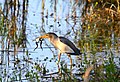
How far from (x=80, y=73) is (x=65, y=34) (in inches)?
115

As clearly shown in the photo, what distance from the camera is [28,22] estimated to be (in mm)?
10469

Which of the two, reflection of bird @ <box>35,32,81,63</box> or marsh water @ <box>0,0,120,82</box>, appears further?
reflection of bird @ <box>35,32,81,63</box>

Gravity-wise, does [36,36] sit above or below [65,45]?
above

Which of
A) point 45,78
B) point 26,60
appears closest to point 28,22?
point 26,60

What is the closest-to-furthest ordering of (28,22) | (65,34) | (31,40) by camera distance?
(31,40) → (65,34) → (28,22)

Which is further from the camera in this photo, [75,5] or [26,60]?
[75,5]

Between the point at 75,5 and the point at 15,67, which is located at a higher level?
the point at 75,5

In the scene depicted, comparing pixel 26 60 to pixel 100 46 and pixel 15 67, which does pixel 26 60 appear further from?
pixel 100 46

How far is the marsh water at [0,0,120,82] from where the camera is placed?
7.00 metres

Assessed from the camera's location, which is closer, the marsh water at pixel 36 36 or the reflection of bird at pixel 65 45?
the marsh water at pixel 36 36

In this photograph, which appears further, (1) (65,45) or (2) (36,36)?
(2) (36,36)

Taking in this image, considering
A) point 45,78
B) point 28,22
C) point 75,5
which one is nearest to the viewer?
point 45,78

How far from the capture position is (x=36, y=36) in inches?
365

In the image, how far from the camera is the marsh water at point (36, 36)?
23.0ft
